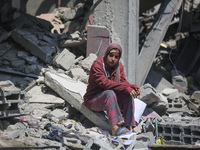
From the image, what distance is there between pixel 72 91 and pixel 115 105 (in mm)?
1163

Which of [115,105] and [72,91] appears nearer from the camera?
[115,105]

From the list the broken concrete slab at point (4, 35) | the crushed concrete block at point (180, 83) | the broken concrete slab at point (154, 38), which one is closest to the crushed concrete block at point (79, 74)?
the broken concrete slab at point (154, 38)

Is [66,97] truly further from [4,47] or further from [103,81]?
[4,47]

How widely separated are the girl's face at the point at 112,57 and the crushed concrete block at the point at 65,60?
2.14 m

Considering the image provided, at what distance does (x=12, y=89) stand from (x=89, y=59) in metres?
2.71

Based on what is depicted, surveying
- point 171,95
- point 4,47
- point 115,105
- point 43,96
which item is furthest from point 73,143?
point 4,47

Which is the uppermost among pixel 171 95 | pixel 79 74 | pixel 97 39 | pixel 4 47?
pixel 97 39

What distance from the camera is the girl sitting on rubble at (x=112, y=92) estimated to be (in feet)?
16.0

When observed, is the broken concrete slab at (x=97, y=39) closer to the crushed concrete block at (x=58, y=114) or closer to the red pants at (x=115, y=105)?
the crushed concrete block at (x=58, y=114)

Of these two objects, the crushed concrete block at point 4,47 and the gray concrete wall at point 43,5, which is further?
the gray concrete wall at point 43,5

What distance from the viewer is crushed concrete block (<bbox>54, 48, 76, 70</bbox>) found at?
23.4 ft

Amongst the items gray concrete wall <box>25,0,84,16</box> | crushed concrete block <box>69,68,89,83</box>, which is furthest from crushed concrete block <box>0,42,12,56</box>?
gray concrete wall <box>25,0,84,16</box>

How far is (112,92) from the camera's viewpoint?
4.90 meters

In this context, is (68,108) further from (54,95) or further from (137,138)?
(137,138)
